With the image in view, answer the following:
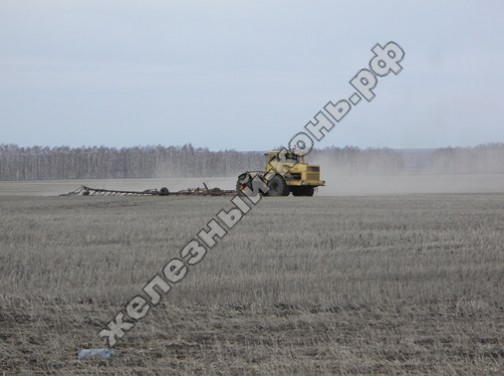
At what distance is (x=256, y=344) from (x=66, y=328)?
257 centimetres

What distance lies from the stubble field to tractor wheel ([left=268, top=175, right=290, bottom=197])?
12518 millimetres

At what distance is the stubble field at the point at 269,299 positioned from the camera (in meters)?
7.93

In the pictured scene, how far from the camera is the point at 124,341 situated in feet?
28.8

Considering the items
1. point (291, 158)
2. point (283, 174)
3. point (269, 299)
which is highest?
point (291, 158)

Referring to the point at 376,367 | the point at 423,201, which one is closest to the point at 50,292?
the point at 376,367

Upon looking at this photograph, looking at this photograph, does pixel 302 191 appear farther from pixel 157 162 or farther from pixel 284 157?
pixel 157 162

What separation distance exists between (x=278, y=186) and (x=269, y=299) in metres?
23.0

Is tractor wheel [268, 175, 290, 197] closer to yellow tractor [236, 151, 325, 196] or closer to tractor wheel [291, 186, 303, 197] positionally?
yellow tractor [236, 151, 325, 196]

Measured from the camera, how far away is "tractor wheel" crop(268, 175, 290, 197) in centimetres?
3362

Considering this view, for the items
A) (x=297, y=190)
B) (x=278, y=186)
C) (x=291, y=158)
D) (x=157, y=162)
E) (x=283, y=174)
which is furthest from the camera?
(x=157, y=162)

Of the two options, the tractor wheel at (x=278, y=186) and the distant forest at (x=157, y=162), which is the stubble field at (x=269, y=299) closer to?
the tractor wheel at (x=278, y=186)

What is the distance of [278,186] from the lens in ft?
111

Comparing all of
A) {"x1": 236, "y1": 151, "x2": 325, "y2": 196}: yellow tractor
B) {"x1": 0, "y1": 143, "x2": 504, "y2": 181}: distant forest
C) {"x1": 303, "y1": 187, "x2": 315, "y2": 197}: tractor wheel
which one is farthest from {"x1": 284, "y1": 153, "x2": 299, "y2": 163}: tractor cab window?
{"x1": 0, "y1": 143, "x2": 504, "y2": 181}: distant forest

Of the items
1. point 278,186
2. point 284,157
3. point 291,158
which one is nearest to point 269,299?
point 278,186
